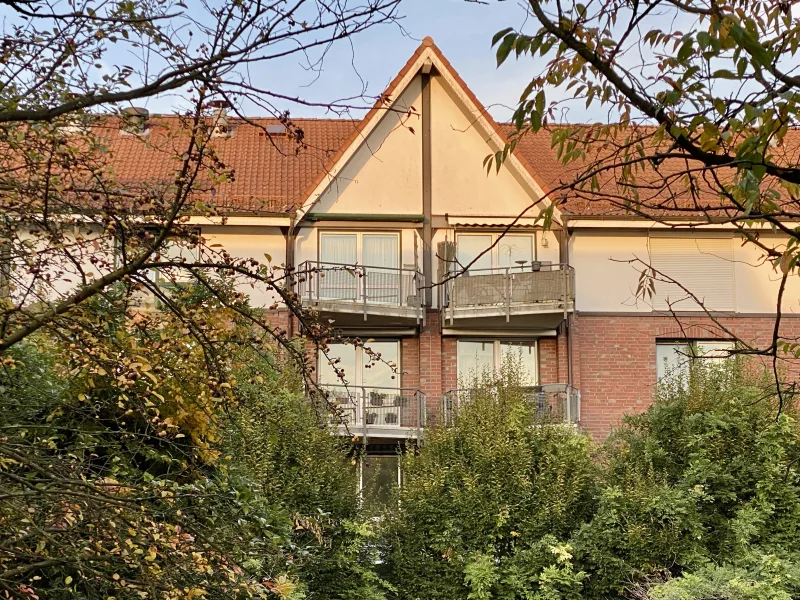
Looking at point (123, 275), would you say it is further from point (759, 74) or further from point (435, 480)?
point (435, 480)

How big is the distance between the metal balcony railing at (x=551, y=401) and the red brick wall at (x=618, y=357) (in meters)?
0.49

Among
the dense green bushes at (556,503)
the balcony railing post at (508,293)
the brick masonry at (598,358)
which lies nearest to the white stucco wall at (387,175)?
the balcony railing post at (508,293)

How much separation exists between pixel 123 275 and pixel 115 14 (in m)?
1.27

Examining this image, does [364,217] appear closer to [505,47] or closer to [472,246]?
[472,246]

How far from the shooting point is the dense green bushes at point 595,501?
1552 cm

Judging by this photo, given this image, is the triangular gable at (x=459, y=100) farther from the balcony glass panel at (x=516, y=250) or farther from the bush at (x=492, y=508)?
the bush at (x=492, y=508)

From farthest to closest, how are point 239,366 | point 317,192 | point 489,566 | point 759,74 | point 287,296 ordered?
point 317,192
point 489,566
point 239,366
point 287,296
point 759,74

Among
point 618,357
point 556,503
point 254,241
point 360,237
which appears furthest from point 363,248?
Answer: point 556,503

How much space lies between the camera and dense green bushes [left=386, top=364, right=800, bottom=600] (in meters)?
15.5

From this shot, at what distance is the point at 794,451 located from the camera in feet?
53.1

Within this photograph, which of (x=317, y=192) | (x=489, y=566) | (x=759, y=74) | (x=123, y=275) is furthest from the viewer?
(x=317, y=192)

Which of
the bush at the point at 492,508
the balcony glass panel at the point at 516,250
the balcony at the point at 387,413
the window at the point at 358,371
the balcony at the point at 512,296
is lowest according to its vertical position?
the bush at the point at 492,508

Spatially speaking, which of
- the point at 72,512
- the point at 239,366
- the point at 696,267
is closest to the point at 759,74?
the point at 72,512

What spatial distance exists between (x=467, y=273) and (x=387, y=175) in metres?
2.74
